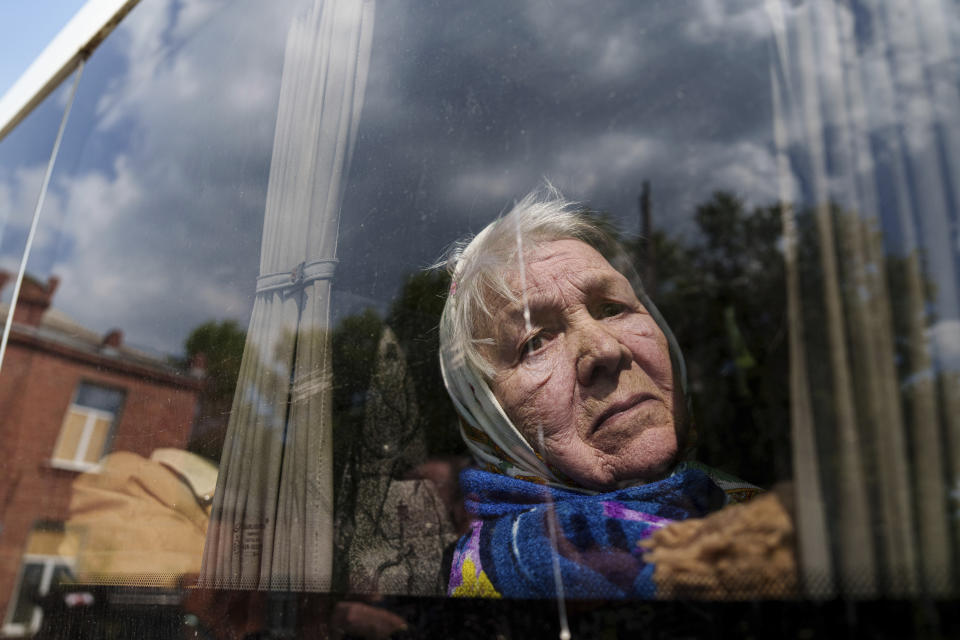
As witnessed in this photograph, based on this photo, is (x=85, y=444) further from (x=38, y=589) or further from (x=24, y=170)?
(x=24, y=170)

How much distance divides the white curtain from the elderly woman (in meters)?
0.37

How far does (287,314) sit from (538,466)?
33.5 inches

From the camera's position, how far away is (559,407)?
68.9 inches

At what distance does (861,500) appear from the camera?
3.48ft

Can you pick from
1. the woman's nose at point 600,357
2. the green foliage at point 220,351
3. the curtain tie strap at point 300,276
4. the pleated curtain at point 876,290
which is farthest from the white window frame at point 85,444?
the pleated curtain at point 876,290

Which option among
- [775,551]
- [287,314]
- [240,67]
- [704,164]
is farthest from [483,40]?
[775,551]

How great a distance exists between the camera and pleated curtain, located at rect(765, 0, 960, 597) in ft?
3.38

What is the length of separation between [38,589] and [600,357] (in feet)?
7.31

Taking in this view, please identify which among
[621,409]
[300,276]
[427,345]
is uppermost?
[300,276]

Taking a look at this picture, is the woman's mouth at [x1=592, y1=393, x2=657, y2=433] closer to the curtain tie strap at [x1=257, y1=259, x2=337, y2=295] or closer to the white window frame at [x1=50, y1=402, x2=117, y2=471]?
the curtain tie strap at [x1=257, y1=259, x2=337, y2=295]

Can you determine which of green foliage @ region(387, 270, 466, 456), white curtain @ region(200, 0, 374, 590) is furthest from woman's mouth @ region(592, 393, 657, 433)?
white curtain @ region(200, 0, 374, 590)

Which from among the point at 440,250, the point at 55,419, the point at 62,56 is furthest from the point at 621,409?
the point at 62,56

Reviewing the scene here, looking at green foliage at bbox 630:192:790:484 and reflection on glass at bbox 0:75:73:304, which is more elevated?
reflection on glass at bbox 0:75:73:304

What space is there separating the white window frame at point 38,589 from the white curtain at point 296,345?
0.96 meters
